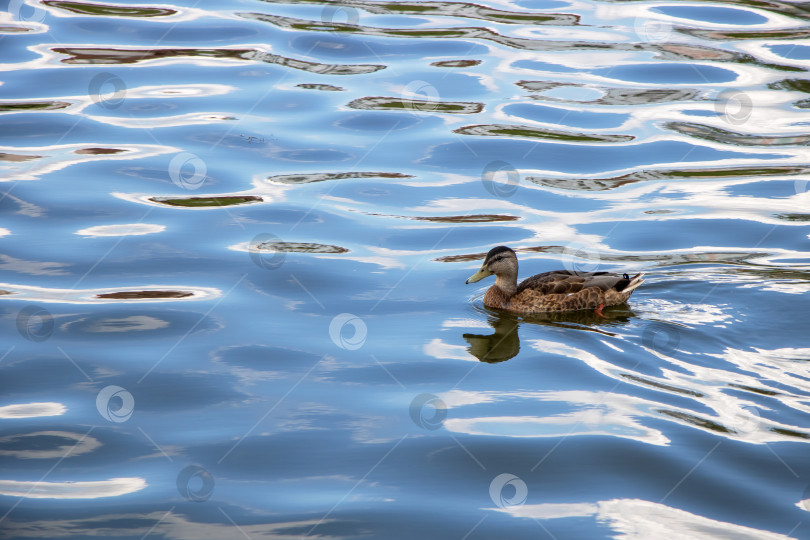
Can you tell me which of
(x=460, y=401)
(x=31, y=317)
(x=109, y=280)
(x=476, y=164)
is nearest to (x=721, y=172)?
(x=476, y=164)

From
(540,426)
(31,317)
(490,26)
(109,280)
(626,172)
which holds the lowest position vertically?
(540,426)

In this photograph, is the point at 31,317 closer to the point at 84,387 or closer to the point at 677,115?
the point at 84,387

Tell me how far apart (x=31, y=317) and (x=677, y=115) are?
10.3 meters

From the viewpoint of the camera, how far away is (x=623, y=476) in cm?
672

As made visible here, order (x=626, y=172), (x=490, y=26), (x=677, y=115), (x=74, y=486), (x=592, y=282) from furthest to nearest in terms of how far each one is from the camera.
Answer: (x=490, y=26) → (x=677, y=115) → (x=626, y=172) → (x=592, y=282) → (x=74, y=486)
